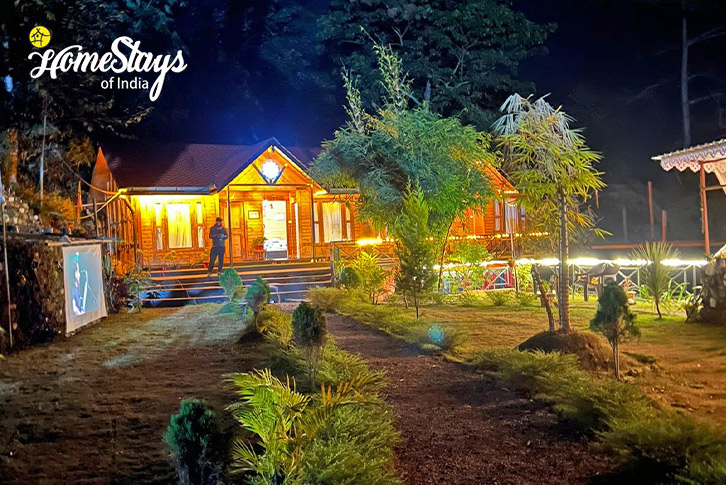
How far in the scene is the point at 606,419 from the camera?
15.6 ft

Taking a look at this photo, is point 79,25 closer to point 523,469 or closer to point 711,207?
point 523,469

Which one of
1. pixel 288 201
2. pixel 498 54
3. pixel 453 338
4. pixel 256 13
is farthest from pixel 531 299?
pixel 256 13

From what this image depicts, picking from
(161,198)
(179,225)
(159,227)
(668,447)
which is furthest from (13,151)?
(668,447)

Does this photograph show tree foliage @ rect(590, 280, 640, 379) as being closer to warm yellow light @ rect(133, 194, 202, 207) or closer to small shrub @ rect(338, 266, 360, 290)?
small shrub @ rect(338, 266, 360, 290)

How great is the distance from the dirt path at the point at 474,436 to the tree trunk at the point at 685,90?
90.8 feet

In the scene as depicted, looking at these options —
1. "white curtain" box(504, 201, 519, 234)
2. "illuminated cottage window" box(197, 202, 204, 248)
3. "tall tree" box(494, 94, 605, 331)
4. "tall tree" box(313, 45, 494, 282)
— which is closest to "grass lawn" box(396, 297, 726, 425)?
"tall tree" box(494, 94, 605, 331)

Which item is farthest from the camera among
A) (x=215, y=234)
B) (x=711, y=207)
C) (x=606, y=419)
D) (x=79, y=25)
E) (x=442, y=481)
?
(x=711, y=207)

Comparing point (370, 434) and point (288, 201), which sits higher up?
point (288, 201)

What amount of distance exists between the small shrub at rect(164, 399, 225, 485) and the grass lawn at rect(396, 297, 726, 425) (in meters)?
4.24

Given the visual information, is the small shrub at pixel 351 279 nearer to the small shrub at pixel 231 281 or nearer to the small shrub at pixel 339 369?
the small shrub at pixel 231 281

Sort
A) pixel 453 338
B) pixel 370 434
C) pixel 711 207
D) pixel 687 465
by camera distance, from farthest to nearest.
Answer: pixel 711 207 < pixel 453 338 < pixel 370 434 < pixel 687 465

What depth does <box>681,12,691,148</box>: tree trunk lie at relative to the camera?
29.9 metres

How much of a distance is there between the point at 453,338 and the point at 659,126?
2853cm

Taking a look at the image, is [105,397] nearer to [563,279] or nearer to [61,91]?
[563,279]
